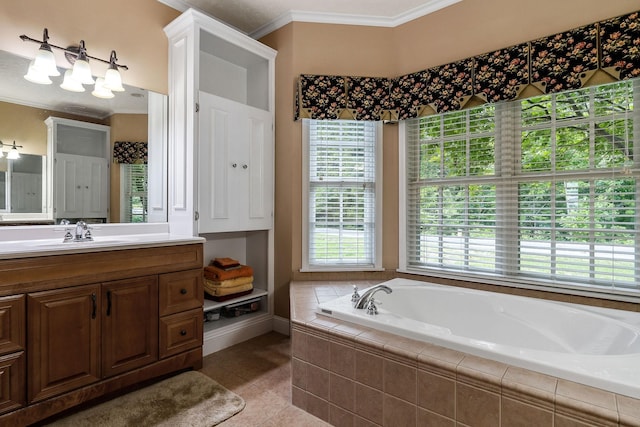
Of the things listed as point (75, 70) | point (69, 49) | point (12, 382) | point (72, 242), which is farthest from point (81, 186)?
point (12, 382)

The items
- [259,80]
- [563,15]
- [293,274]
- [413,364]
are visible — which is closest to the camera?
[413,364]

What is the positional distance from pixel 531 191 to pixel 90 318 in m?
2.80

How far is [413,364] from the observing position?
56.2 inches

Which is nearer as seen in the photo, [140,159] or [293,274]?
[140,159]

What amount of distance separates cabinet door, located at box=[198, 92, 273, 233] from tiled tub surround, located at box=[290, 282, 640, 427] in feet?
3.48

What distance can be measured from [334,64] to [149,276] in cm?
220

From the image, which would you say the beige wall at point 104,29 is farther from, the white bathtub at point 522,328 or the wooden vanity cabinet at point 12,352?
the white bathtub at point 522,328

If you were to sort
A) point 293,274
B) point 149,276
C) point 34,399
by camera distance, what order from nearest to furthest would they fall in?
point 34,399
point 149,276
point 293,274

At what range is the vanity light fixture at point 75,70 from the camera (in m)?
A: 1.98

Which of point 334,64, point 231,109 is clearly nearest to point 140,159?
point 231,109

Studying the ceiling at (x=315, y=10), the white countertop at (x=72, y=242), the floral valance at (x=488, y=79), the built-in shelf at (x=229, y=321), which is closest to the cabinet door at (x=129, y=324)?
the white countertop at (x=72, y=242)

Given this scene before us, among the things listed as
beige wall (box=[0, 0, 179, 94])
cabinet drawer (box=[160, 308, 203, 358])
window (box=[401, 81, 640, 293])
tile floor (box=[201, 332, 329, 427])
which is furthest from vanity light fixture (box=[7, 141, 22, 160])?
window (box=[401, 81, 640, 293])

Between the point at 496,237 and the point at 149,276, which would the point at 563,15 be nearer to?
the point at 496,237

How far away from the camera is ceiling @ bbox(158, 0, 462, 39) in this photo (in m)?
2.70
